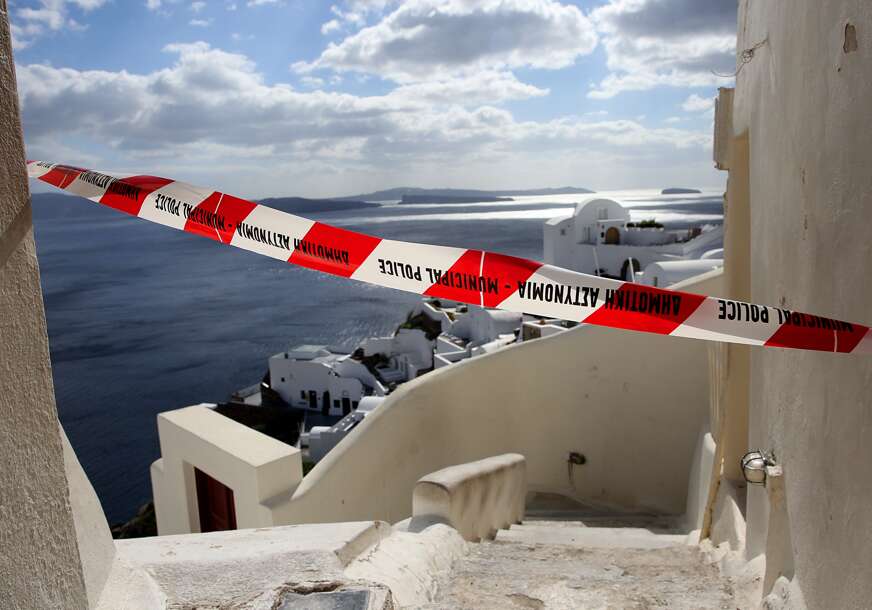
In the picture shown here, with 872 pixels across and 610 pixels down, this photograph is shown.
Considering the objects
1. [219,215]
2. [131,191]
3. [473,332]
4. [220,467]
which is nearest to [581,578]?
[219,215]

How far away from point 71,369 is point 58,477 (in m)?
45.4

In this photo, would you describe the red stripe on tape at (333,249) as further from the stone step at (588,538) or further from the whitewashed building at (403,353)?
the whitewashed building at (403,353)

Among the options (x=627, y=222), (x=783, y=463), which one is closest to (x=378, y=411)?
(x=783, y=463)

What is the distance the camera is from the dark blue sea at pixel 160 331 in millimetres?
30250

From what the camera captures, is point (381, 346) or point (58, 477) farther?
point (381, 346)

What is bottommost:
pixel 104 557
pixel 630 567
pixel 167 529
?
pixel 167 529

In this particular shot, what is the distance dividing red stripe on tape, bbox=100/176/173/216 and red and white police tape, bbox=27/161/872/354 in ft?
0.11

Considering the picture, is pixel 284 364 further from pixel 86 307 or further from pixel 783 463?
pixel 86 307

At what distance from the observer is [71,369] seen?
4191cm

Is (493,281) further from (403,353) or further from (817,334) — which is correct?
(403,353)

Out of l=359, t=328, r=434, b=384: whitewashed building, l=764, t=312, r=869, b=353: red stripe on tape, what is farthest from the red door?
l=359, t=328, r=434, b=384: whitewashed building

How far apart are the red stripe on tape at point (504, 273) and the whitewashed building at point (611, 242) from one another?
26.8 meters

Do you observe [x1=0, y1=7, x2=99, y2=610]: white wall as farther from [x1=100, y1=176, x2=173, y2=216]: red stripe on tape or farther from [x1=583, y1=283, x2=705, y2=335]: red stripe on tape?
[x1=583, y1=283, x2=705, y2=335]: red stripe on tape

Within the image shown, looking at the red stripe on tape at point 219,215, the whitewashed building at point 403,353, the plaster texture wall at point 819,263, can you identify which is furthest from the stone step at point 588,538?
the whitewashed building at point 403,353
